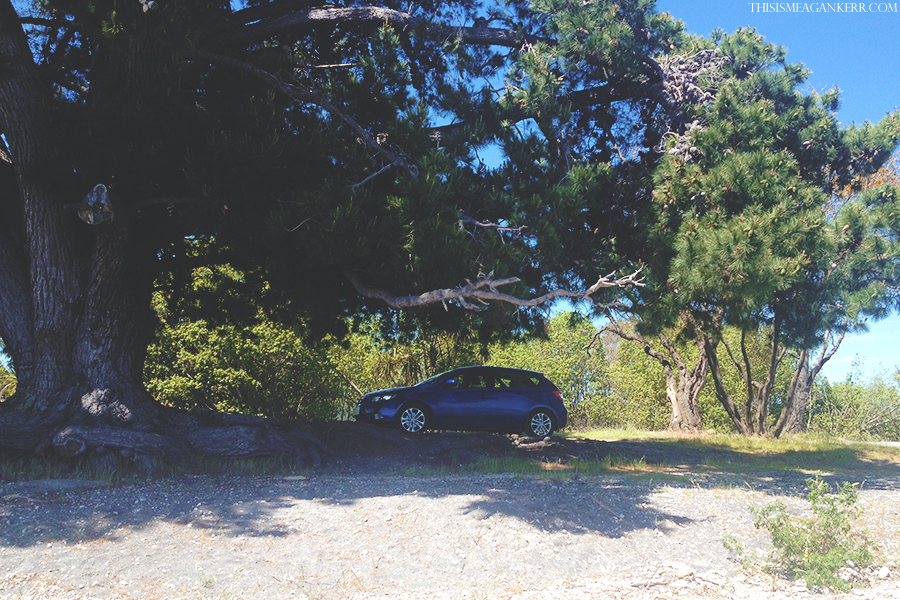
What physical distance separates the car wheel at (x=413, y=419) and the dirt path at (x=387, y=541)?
4397 millimetres

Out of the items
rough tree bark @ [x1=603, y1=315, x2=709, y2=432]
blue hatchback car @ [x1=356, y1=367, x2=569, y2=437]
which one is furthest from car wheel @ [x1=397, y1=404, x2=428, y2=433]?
rough tree bark @ [x1=603, y1=315, x2=709, y2=432]

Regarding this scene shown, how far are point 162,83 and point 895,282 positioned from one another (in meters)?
11.2

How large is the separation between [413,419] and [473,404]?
1.14 meters

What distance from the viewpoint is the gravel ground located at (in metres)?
4.36

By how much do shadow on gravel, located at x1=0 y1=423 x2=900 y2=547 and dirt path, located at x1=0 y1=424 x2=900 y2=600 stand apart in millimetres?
28

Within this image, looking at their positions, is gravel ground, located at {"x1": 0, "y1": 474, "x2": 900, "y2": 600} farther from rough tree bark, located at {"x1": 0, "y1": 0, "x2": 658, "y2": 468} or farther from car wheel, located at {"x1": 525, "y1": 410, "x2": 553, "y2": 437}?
car wheel, located at {"x1": 525, "y1": 410, "x2": 553, "y2": 437}

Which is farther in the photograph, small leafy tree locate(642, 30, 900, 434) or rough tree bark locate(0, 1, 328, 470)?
rough tree bark locate(0, 1, 328, 470)

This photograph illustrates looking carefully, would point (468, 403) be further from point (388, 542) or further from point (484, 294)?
point (388, 542)

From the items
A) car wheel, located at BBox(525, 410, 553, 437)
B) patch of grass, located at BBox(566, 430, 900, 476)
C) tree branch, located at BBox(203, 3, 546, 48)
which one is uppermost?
tree branch, located at BBox(203, 3, 546, 48)

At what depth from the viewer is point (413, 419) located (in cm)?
1152

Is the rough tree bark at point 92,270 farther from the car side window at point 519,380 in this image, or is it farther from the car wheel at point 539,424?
the car wheel at point 539,424

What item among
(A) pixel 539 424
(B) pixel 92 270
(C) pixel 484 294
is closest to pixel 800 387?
(A) pixel 539 424

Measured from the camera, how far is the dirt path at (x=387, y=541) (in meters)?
4.36

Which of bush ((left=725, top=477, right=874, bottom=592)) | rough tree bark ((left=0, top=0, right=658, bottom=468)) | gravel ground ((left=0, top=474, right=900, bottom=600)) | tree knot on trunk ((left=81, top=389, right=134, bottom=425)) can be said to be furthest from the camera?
tree knot on trunk ((left=81, top=389, right=134, bottom=425))
